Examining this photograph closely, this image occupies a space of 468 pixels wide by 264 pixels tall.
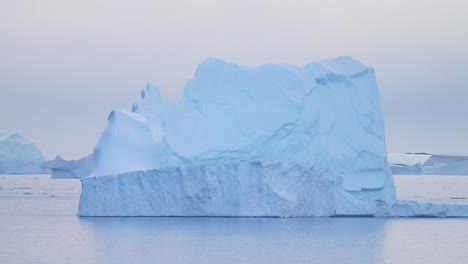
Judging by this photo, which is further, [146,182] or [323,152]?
[323,152]

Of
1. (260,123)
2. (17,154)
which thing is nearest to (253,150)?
(260,123)

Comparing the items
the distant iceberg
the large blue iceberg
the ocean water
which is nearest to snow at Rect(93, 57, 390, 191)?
the large blue iceberg

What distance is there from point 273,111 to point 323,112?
4.33 ft

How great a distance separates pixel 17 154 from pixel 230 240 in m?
34.8

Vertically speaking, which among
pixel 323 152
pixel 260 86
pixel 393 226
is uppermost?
pixel 260 86

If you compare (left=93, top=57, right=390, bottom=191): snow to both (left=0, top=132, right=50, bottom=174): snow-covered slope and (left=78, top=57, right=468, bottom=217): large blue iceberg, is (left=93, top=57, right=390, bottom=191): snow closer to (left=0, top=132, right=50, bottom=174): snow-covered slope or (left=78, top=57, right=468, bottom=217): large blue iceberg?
(left=78, top=57, right=468, bottom=217): large blue iceberg

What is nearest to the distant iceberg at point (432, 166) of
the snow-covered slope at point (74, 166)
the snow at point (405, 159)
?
the snow at point (405, 159)

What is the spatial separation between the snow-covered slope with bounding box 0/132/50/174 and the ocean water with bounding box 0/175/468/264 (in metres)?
27.6

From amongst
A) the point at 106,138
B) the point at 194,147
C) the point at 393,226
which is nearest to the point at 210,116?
the point at 194,147

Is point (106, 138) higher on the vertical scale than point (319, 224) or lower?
higher

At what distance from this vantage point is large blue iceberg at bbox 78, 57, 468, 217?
1781 centimetres

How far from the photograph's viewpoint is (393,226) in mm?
18719

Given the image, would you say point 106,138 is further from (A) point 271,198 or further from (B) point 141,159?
(A) point 271,198

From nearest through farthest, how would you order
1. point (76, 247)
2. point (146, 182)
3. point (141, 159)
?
point (76, 247), point (146, 182), point (141, 159)
